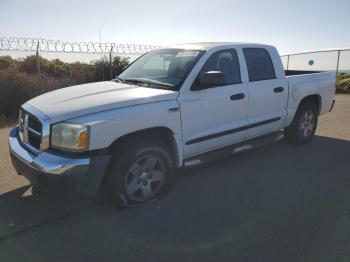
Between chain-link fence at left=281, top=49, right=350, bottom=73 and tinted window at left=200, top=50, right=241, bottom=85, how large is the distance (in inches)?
567

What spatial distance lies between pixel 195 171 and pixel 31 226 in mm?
2352

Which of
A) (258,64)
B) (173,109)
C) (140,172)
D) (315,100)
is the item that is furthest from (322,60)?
(140,172)

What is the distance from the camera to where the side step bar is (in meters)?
4.32

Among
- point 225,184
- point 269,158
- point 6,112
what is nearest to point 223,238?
point 225,184

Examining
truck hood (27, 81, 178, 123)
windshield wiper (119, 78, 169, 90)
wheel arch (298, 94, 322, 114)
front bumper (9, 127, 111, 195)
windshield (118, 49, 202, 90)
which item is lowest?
front bumper (9, 127, 111, 195)

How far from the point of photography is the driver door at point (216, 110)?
411cm

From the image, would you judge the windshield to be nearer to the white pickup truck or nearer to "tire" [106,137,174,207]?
the white pickup truck

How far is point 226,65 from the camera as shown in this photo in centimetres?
468

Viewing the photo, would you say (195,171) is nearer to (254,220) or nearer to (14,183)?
(254,220)

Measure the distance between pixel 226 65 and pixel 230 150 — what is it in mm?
1170

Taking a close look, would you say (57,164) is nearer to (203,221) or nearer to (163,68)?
(203,221)

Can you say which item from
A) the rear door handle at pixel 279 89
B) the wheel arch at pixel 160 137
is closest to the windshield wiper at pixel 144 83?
the wheel arch at pixel 160 137

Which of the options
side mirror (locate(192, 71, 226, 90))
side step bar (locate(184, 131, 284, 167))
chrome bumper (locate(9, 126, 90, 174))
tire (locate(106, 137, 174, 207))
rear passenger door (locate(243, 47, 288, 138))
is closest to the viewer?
chrome bumper (locate(9, 126, 90, 174))

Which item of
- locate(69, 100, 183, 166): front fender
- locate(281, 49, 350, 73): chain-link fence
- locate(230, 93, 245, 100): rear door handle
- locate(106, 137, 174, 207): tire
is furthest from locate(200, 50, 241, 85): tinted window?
locate(281, 49, 350, 73): chain-link fence
